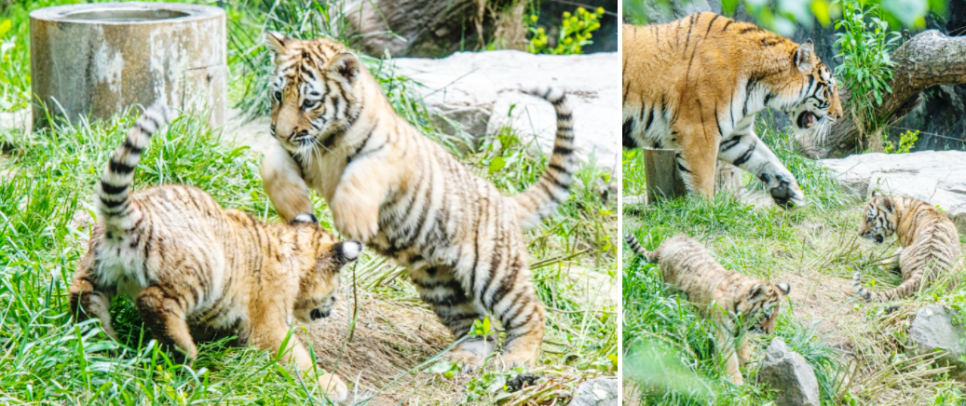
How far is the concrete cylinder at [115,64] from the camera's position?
621 cm

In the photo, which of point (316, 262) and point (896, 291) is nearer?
point (896, 291)

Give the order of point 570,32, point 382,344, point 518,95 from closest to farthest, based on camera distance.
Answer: point 382,344
point 518,95
point 570,32

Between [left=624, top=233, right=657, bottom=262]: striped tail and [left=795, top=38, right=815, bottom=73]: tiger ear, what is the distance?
0.73 meters

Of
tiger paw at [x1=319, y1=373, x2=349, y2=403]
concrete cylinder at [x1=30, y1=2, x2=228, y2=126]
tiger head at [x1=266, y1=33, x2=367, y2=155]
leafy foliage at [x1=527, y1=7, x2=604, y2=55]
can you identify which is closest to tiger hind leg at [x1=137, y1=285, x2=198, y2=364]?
tiger paw at [x1=319, y1=373, x2=349, y2=403]

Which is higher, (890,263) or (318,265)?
(890,263)

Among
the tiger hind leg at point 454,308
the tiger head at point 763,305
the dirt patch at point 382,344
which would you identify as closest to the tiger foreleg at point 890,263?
the tiger head at point 763,305

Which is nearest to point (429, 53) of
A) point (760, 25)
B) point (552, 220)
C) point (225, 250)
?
point (552, 220)

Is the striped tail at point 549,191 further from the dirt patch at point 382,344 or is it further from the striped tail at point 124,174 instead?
the striped tail at point 124,174

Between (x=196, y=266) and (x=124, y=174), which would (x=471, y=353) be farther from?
(x=124, y=174)

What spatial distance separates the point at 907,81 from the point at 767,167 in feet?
1.61

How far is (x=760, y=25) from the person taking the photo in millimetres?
2881

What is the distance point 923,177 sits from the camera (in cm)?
291

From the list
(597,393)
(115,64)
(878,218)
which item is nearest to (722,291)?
(878,218)

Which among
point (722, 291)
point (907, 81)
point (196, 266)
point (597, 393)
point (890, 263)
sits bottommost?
point (597, 393)
